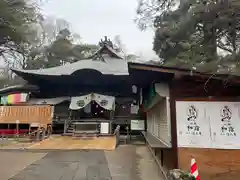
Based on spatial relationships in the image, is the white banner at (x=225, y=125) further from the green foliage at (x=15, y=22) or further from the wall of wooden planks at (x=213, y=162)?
the green foliage at (x=15, y=22)

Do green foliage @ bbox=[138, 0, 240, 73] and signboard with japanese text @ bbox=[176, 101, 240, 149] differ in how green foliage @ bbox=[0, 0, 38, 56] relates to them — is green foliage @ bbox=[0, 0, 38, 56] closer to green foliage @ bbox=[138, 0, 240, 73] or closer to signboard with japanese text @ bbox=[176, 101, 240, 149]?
green foliage @ bbox=[138, 0, 240, 73]

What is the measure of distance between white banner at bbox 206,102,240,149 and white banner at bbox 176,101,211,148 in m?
0.16

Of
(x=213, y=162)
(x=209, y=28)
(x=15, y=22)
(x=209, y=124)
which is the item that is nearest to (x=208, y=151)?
(x=213, y=162)

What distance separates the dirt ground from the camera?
235 inches

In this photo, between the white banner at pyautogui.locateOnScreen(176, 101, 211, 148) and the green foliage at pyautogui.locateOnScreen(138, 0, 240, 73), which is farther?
the white banner at pyautogui.locateOnScreen(176, 101, 211, 148)

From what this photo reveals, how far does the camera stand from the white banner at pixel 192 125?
579cm

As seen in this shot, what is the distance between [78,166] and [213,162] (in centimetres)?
362

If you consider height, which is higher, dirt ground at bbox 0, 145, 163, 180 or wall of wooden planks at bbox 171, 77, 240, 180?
wall of wooden planks at bbox 171, 77, 240, 180

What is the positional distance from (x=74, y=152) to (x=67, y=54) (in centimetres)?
2704

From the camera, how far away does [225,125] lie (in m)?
5.76

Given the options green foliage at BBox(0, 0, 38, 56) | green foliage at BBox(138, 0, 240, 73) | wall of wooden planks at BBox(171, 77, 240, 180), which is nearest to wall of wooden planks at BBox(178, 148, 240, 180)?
wall of wooden planks at BBox(171, 77, 240, 180)

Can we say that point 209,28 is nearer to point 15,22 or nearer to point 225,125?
point 225,125

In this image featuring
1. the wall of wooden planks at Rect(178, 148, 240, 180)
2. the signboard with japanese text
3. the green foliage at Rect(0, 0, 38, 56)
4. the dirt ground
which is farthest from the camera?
the dirt ground

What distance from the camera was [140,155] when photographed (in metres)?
9.09
